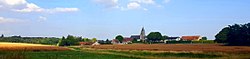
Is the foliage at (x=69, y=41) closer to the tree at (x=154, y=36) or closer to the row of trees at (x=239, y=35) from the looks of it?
the tree at (x=154, y=36)

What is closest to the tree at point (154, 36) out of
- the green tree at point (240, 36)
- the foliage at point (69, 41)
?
the foliage at point (69, 41)

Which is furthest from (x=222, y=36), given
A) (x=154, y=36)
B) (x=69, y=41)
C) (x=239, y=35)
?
(x=154, y=36)

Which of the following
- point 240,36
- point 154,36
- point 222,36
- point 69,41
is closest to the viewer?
point 240,36

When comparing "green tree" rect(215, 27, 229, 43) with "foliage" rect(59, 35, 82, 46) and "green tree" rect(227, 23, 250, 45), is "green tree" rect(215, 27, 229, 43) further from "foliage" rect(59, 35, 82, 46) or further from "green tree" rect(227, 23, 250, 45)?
"foliage" rect(59, 35, 82, 46)

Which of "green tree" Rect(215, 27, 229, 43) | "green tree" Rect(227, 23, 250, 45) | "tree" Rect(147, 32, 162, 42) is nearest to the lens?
"green tree" Rect(227, 23, 250, 45)

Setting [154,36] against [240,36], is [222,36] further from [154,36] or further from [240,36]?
[154,36]

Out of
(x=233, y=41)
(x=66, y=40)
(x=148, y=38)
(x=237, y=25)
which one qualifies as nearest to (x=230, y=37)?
(x=233, y=41)

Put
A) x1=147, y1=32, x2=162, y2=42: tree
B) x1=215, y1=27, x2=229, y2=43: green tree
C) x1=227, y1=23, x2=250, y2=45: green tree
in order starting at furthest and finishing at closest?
x1=147, y1=32, x2=162, y2=42: tree, x1=215, y1=27, x2=229, y2=43: green tree, x1=227, y1=23, x2=250, y2=45: green tree

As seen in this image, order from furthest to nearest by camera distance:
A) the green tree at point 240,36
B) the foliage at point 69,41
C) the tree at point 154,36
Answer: the tree at point 154,36, the foliage at point 69,41, the green tree at point 240,36

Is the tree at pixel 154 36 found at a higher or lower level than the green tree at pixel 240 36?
higher

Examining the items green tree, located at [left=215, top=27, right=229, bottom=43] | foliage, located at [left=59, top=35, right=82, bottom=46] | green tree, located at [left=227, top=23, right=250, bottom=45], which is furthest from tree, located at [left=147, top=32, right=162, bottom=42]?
green tree, located at [left=227, top=23, right=250, bottom=45]

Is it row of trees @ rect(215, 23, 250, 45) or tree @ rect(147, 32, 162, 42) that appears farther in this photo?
tree @ rect(147, 32, 162, 42)

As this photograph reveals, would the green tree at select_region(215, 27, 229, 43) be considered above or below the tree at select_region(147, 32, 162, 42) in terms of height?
below

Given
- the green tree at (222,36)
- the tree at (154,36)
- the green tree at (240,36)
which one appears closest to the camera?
the green tree at (240,36)
